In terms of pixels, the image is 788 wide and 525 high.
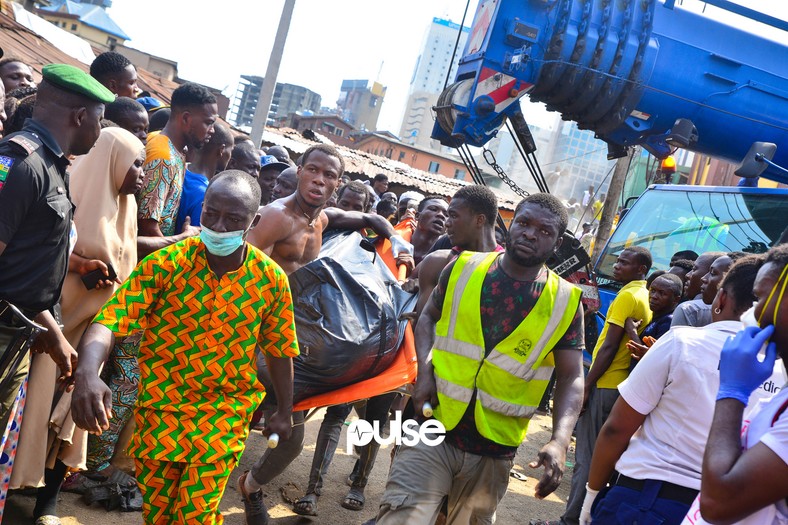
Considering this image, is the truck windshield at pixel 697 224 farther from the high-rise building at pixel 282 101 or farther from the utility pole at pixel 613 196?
the high-rise building at pixel 282 101

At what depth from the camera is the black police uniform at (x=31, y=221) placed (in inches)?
109

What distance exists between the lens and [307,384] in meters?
4.18

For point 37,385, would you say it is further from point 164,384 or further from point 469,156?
point 469,156

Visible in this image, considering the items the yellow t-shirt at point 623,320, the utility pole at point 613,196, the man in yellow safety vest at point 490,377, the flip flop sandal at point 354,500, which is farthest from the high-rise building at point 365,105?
the man in yellow safety vest at point 490,377

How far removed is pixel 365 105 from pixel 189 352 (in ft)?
277

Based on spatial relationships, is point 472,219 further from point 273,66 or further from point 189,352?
point 273,66

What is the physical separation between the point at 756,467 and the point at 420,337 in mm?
1919

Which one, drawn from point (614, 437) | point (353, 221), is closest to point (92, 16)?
point (353, 221)

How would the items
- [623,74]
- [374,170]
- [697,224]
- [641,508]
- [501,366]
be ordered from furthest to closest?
[374,170] → [697,224] → [623,74] → [501,366] → [641,508]

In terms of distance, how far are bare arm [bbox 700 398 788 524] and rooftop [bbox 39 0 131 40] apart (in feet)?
204

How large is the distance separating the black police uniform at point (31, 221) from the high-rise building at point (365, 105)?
79.1 meters

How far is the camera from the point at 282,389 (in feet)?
11.1

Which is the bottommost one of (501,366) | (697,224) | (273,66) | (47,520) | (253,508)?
(47,520)

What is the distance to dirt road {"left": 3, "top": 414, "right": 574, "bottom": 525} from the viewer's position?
4031 millimetres
